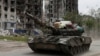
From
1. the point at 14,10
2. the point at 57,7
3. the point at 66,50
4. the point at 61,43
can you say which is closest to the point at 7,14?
the point at 14,10

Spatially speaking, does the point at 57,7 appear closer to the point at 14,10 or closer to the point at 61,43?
the point at 14,10

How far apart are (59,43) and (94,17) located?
54.0 meters

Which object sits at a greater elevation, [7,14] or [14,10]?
[14,10]

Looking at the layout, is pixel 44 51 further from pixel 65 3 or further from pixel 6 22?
pixel 65 3

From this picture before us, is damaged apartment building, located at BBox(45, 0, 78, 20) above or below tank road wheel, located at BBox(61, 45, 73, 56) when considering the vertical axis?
above

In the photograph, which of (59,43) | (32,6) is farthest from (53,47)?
(32,6)

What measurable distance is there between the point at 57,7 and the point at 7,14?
19.6 meters

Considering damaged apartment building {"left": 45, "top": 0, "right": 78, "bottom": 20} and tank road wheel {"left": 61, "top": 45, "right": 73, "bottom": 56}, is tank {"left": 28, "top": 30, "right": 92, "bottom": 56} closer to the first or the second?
tank road wheel {"left": 61, "top": 45, "right": 73, "bottom": 56}

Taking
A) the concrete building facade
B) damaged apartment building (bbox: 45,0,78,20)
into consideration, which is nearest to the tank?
the concrete building facade

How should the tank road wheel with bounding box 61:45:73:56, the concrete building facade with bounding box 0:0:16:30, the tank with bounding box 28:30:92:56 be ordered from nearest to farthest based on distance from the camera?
the tank road wheel with bounding box 61:45:73:56, the tank with bounding box 28:30:92:56, the concrete building facade with bounding box 0:0:16:30

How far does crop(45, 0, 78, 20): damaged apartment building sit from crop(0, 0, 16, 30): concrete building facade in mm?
11215

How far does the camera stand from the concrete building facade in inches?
2817

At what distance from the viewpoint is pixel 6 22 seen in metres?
71.8

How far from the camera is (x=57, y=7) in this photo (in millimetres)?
89562
